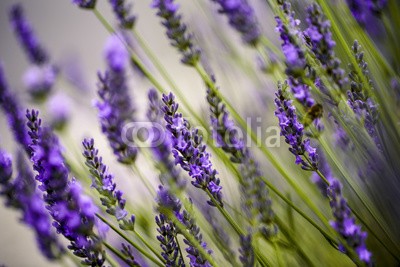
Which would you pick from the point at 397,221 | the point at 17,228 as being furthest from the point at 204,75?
the point at 17,228

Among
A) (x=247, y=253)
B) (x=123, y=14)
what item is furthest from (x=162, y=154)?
(x=123, y=14)

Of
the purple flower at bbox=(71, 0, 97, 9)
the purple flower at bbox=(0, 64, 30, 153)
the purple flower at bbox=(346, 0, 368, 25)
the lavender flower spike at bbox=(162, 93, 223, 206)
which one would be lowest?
the lavender flower spike at bbox=(162, 93, 223, 206)

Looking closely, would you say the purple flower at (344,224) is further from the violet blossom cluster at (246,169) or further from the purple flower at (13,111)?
the purple flower at (13,111)

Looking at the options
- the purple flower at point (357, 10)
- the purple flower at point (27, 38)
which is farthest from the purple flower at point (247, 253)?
the purple flower at point (27, 38)

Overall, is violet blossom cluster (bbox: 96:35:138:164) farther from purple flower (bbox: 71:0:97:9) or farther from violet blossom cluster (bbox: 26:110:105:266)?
purple flower (bbox: 71:0:97:9)

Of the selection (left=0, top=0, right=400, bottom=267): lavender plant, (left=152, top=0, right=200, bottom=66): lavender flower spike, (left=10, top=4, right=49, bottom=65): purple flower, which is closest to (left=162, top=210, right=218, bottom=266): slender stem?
(left=0, top=0, right=400, bottom=267): lavender plant

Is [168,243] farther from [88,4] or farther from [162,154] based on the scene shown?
[88,4]
